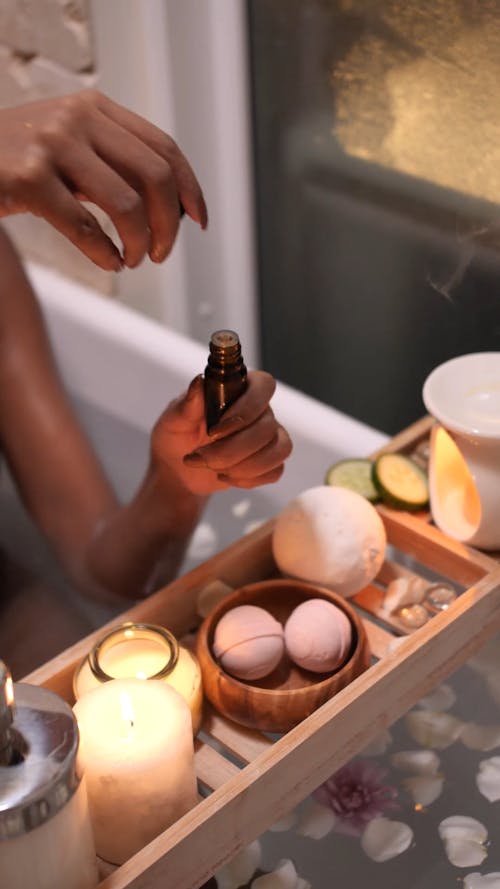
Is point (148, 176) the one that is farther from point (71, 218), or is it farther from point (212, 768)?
point (212, 768)

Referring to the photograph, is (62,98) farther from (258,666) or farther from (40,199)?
(258,666)

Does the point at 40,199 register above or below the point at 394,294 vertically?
above

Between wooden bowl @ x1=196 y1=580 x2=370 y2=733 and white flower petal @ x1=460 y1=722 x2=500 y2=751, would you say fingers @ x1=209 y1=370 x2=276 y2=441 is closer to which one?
wooden bowl @ x1=196 y1=580 x2=370 y2=733

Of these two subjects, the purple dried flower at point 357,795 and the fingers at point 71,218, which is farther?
the purple dried flower at point 357,795

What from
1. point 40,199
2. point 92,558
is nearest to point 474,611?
point 40,199

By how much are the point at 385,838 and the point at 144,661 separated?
0.77ft

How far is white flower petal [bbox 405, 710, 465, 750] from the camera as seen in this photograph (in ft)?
2.98

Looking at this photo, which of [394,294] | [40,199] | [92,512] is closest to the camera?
[40,199]

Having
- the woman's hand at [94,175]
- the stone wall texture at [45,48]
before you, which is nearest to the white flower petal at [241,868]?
the woman's hand at [94,175]

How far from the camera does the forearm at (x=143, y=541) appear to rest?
42.1 inches

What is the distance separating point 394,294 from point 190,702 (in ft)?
1.92

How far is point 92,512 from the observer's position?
133 centimetres

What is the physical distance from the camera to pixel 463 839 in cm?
83

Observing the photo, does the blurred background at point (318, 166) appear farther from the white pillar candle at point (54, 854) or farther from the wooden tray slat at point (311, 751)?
the white pillar candle at point (54, 854)
